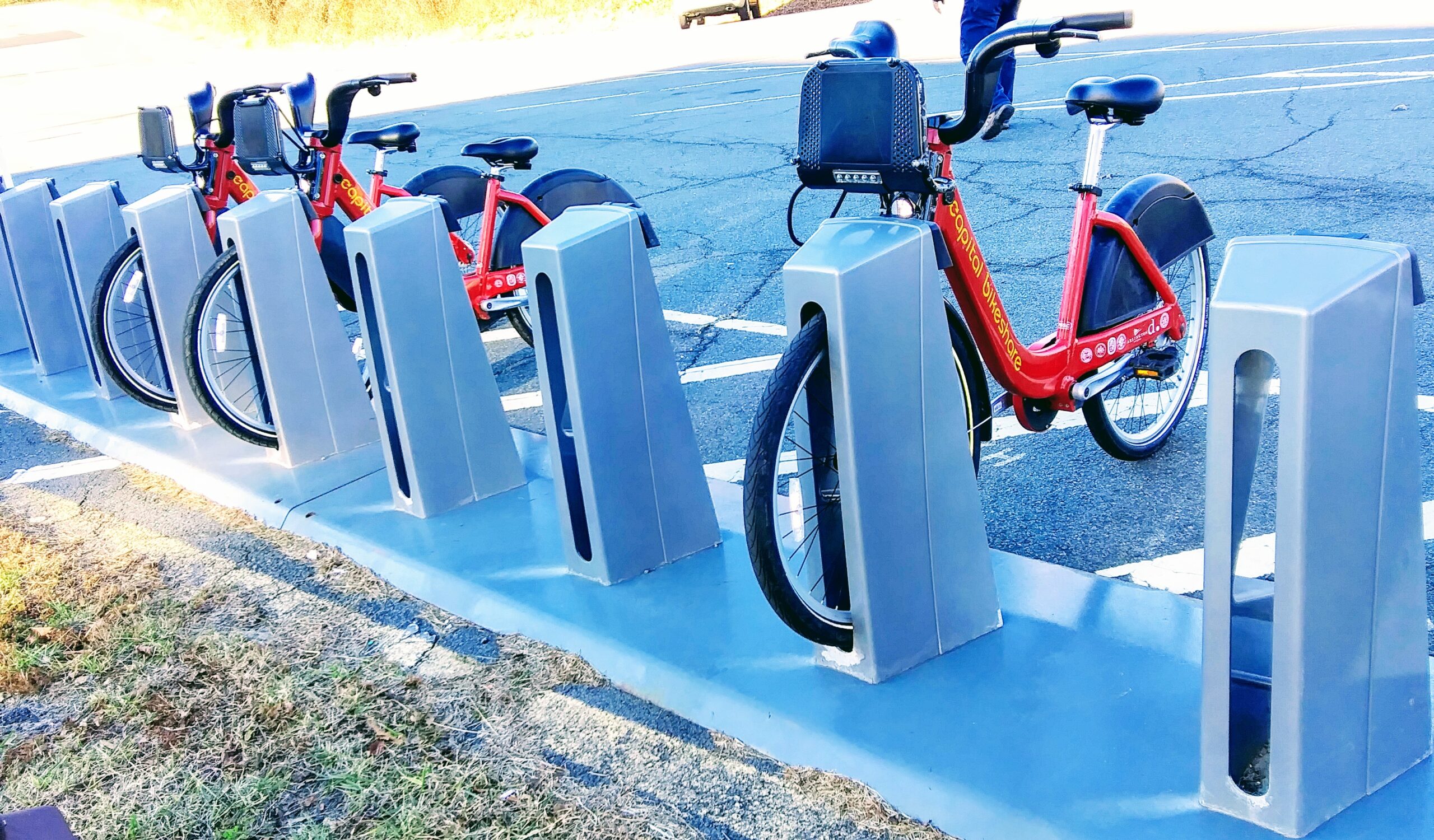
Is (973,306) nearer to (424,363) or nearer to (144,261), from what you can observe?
(424,363)

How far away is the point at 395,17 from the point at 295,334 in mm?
27821

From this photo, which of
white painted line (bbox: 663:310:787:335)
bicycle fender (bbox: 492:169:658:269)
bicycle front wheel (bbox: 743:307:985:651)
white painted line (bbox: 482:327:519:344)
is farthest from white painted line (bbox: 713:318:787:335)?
bicycle front wheel (bbox: 743:307:985:651)

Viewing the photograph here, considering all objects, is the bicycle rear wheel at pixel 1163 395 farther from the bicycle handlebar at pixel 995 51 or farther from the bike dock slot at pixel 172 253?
the bike dock slot at pixel 172 253

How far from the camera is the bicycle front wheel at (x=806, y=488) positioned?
102 inches

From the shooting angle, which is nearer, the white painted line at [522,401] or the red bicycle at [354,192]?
the red bicycle at [354,192]

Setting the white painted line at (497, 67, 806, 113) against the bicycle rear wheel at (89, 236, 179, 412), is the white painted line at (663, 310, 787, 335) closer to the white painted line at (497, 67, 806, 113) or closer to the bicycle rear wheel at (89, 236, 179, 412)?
the bicycle rear wheel at (89, 236, 179, 412)

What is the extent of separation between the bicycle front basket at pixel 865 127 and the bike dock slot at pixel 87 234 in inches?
148

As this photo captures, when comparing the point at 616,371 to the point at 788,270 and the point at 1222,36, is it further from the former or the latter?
the point at 1222,36

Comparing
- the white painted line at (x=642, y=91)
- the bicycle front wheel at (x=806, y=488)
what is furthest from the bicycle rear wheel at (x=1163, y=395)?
the white painted line at (x=642, y=91)

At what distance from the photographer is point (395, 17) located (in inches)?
1171

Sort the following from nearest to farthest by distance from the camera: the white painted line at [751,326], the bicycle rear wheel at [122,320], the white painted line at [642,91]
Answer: the bicycle rear wheel at [122,320] < the white painted line at [751,326] < the white painted line at [642,91]

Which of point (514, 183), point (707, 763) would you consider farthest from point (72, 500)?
point (514, 183)

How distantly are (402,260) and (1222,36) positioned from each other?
1170 cm

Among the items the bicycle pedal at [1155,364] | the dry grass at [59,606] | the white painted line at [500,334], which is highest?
the bicycle pedal at [1155,364]
